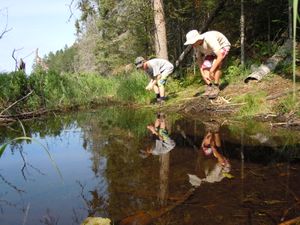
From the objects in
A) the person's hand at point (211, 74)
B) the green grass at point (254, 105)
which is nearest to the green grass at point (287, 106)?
the green grass at point (254, 105)

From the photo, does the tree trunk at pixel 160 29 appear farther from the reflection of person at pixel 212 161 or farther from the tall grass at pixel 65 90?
the reflection of person at pixel 212 161

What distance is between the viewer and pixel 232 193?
8.09ft

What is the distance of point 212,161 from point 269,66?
4.81m

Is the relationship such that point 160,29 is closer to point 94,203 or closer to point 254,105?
point 254,105

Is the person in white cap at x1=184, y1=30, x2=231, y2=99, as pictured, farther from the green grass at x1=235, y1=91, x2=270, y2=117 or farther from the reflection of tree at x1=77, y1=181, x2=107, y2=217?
the reflection of tree at x1=77, y1=181, x2=107, y2=217

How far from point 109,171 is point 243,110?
3196mm

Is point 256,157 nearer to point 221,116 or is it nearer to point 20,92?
point 221,116

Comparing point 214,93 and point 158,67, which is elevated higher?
point 158,67

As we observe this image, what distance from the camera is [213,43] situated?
6496 mm

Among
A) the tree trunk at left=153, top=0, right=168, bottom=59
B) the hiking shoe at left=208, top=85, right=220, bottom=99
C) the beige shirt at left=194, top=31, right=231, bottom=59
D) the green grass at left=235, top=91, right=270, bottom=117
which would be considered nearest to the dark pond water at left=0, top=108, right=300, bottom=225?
the green grass at left=235, top=91, right=270, bottom=117

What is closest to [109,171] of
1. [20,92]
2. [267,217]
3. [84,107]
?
[267,217]

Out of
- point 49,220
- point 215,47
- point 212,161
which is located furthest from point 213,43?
point 49,220

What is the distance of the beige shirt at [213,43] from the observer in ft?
21.3

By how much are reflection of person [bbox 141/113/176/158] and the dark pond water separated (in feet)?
0.04
